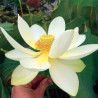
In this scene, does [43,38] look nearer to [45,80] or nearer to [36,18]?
[45,80]

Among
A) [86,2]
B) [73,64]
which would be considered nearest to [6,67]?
[73,64]

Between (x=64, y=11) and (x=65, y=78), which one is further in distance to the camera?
(x=64, y=11)

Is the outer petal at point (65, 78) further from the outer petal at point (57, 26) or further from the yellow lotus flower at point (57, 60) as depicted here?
the outer petal at point (57, 26)

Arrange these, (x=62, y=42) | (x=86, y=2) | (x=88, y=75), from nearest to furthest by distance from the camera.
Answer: (x=62, y=42) < (x=88, y=75) < (x=86, y=2)

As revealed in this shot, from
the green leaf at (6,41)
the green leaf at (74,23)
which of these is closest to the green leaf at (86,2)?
the green leaf at (74,23)

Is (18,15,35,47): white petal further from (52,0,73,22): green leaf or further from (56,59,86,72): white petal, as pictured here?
(52,0,73,22): green leaf

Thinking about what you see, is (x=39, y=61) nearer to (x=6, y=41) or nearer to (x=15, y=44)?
(x=15, y=44)
